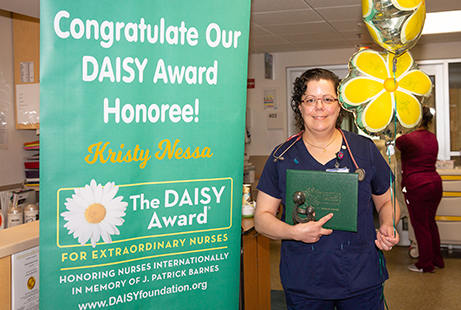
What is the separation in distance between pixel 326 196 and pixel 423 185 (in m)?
2.93

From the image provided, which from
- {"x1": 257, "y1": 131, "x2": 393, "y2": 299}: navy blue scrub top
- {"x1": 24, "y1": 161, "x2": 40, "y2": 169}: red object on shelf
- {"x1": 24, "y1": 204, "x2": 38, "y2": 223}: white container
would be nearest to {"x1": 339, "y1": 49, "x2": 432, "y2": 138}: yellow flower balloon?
{"x1": 257, "y1": 131, "x2": 393, "y2": 299}: navy blue scrub top

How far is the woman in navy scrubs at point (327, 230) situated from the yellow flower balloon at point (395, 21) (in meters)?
0.24

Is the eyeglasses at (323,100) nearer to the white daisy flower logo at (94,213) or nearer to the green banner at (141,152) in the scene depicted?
the green banner at (141,152)

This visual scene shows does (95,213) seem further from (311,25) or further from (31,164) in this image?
(311,25)

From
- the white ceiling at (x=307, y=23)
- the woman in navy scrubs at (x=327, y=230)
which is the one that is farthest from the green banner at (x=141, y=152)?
the white ceiling at (x=307, y=23)

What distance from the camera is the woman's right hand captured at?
4.84ft

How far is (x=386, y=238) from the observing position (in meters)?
1.53

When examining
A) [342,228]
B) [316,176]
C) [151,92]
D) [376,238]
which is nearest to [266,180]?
[316,176]

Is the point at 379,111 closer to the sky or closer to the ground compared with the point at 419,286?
closer to the sky

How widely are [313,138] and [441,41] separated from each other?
15.3ft

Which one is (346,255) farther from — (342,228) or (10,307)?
(10,307)

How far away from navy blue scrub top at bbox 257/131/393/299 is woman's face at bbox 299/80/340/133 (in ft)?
0.38

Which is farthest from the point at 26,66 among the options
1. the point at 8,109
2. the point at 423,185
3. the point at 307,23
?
the point at 423,185

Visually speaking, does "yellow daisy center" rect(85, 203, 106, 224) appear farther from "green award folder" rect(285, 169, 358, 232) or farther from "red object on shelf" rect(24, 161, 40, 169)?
"red object on shelf" rect(24, 161, 40, 169)
